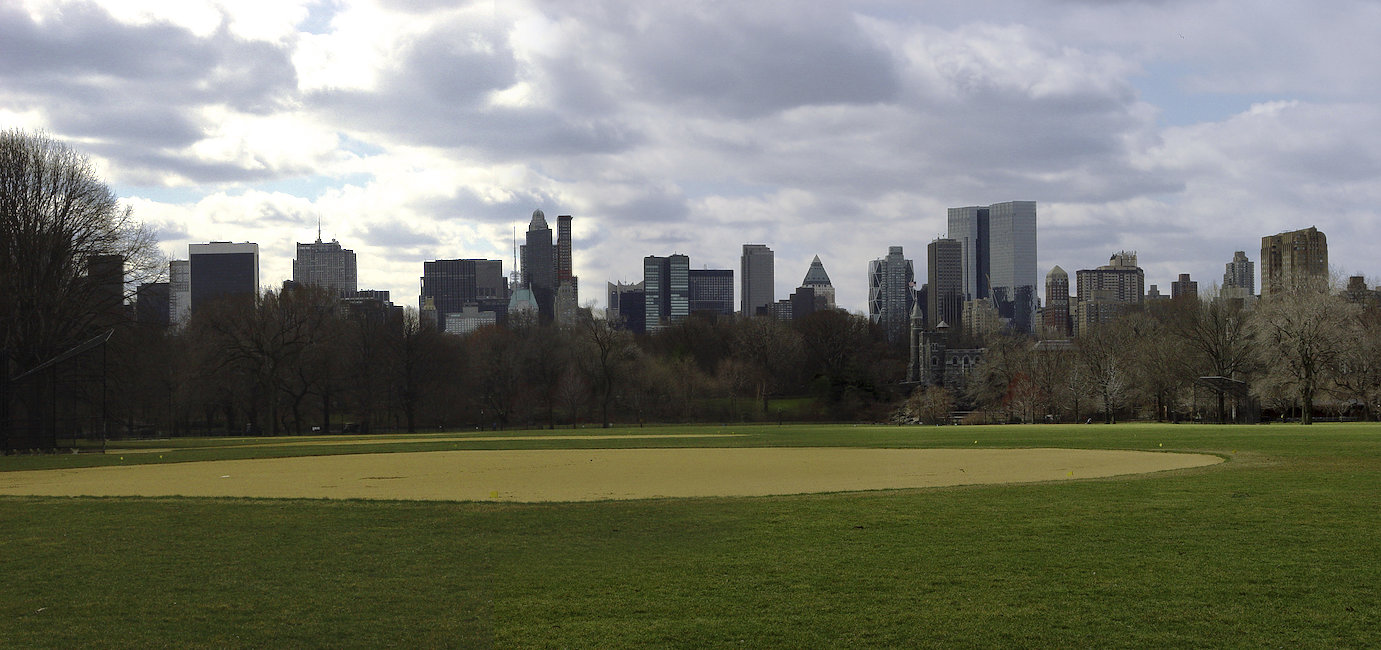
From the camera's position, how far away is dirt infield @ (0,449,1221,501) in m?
21.1

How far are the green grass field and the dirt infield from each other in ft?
11.1

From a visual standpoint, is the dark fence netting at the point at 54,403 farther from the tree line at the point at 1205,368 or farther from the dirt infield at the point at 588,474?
the tree line at the point at 1205,368

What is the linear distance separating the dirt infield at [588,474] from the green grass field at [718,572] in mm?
3388

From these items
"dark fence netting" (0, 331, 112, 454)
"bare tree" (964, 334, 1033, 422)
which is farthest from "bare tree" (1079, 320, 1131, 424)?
"dark fence netting" (0, 331, 112, 454)

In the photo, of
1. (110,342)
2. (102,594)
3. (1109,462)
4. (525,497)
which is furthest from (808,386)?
(102,594)

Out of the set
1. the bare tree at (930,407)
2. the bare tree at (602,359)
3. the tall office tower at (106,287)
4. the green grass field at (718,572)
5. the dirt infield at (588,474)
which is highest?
the tall office tower at (106,287)

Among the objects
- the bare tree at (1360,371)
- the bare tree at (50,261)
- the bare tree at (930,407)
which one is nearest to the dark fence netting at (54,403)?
the bare tree at (50,261)

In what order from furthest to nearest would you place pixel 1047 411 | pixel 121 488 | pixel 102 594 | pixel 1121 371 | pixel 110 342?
pixel 1047 411, pixel 1121 371, pixel 110 342, pixel 121 488, pixel 102 594

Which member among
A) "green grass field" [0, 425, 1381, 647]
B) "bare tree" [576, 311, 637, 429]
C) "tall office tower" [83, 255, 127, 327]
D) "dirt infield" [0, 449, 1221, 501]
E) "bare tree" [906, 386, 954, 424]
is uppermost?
"tall office tower" [83, 255, 127, 327]

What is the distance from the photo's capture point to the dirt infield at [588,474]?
21094mm

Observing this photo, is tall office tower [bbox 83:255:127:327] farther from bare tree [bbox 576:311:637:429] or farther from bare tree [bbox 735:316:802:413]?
bare tree [bbox 735:316:802:413]

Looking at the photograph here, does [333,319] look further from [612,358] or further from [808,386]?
[808,386]

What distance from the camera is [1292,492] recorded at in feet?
55.1

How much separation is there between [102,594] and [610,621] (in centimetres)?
486
